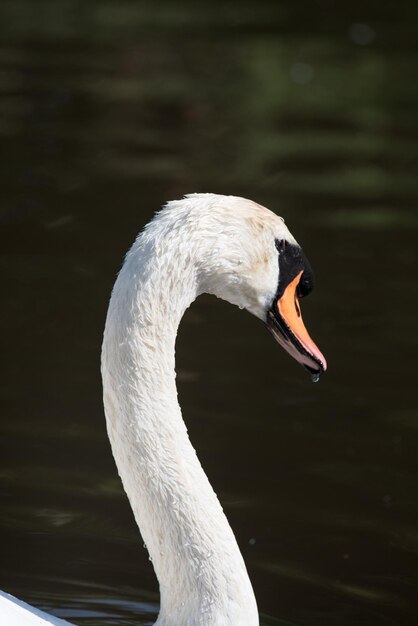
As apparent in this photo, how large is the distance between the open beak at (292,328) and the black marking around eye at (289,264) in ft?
0.05

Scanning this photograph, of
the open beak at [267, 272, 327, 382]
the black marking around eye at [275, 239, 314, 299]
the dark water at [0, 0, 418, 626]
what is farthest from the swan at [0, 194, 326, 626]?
the dark water at [0, 0, 418, 626]

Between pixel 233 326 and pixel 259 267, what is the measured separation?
3130 millimetres

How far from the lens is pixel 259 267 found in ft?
11.7

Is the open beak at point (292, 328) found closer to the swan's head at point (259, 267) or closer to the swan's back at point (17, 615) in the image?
the swan's head at point (259, 267)

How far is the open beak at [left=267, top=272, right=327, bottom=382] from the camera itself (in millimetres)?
3705

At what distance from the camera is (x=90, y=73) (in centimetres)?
1205

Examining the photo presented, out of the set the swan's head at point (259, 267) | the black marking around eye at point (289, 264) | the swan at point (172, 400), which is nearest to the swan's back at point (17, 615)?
the swan at point (172, 400)

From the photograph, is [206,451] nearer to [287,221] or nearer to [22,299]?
[22,299]

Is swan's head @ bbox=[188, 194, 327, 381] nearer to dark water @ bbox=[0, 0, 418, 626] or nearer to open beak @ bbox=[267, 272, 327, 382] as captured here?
open beak @ bbox=[267, 272, 327, 382]

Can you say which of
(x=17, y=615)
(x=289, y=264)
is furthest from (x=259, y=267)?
(x=17, y=615)

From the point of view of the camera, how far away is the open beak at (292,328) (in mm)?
3705

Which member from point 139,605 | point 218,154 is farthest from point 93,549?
point 218,154

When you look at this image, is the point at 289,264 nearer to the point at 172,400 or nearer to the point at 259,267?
the point at 259,267

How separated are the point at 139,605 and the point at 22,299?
8.64 feet
